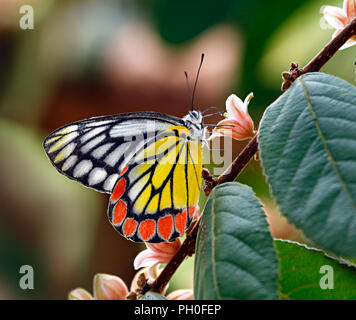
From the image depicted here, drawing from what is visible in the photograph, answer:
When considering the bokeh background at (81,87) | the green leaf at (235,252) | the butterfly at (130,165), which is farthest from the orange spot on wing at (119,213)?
the bokeh background at (81,87)

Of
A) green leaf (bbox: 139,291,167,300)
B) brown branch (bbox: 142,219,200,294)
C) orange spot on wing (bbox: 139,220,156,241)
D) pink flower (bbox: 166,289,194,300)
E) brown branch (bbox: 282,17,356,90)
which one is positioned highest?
brown branch (bbox: 282,17,356,90)

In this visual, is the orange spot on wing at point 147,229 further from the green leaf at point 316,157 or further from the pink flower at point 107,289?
the green leaf at point 316,157

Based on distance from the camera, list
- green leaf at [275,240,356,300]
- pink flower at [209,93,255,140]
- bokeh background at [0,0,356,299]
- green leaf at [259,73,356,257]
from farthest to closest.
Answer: bokeh background at [0,0,356,299] < pink flower at [209,93,255,140] < green leaf at [275,240,356,300] < green leaf at [259,73,356,257]

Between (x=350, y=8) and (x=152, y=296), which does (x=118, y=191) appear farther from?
(x=350, y=8)

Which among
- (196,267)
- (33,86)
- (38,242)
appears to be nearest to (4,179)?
(38,242)

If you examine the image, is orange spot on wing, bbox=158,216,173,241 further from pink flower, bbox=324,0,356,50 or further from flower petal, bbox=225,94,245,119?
pink flower, bbox=324,0,356,50

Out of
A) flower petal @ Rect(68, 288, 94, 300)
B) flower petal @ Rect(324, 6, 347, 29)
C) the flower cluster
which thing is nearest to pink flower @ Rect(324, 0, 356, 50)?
flower petal @ Rect(324, 6, 347, 29)

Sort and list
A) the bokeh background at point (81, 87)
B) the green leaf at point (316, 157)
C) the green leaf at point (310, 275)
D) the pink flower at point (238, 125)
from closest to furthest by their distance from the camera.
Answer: the green leaf at point (316, 157) < the green leaf at point (310, 275) < the pink flower at point (238, 125) < the bokeh background at point (81, 87)

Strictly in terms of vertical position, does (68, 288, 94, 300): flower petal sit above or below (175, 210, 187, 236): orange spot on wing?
below

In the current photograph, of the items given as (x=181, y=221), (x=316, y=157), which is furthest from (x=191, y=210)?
(x=316, y=157)
